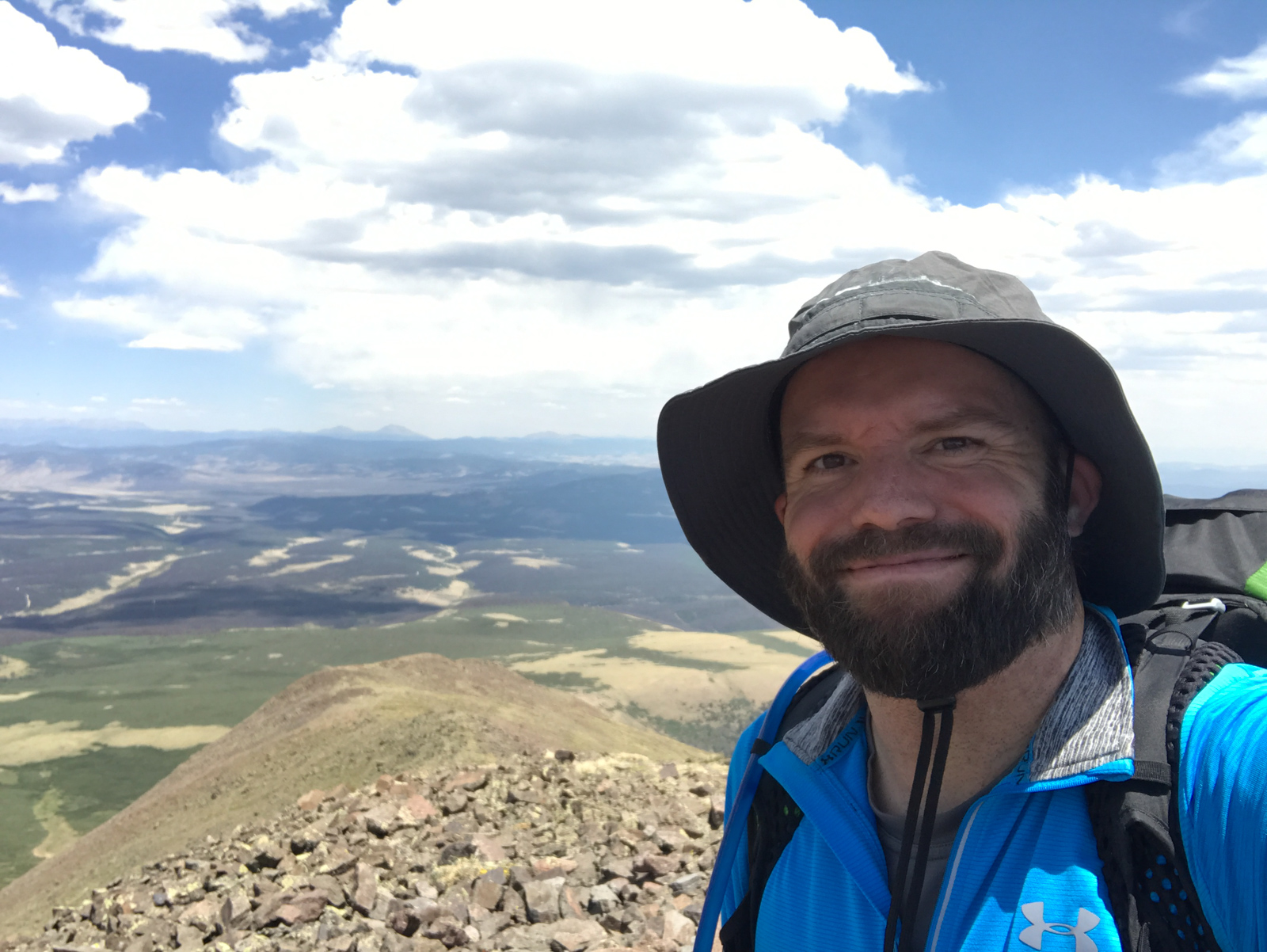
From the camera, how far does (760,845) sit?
222 centimetres

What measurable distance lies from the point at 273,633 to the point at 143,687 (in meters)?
21.0

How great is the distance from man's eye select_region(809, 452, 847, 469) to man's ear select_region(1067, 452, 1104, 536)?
0.57 metres

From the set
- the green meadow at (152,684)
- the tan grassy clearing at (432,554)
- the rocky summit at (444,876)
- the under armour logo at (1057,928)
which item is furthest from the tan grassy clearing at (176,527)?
the under armour logo at (1057,928)

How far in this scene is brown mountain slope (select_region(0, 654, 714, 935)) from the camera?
14281 mm

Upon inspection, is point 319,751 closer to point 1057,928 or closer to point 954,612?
point 954,612

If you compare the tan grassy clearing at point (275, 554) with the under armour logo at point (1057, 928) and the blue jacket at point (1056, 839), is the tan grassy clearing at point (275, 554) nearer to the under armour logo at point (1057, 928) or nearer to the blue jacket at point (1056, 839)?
the blue jacket at point (1056, 839)

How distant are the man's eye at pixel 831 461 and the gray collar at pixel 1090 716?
692 millimetres

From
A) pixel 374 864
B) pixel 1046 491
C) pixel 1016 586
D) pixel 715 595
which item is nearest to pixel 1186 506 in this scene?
pixel 1046 491

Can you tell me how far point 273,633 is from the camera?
7862 centimetres

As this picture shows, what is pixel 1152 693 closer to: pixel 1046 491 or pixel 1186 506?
pixel 1046 491

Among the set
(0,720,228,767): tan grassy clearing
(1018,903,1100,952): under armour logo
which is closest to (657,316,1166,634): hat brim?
(1018,903,1100,952): under armour logo

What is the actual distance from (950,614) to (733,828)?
84cm

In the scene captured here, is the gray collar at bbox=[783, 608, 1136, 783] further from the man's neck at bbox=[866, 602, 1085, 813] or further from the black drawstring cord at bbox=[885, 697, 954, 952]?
the black drawstring cord at bbox=[885, 697, 954, 952]

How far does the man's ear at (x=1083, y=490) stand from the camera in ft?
7.24
